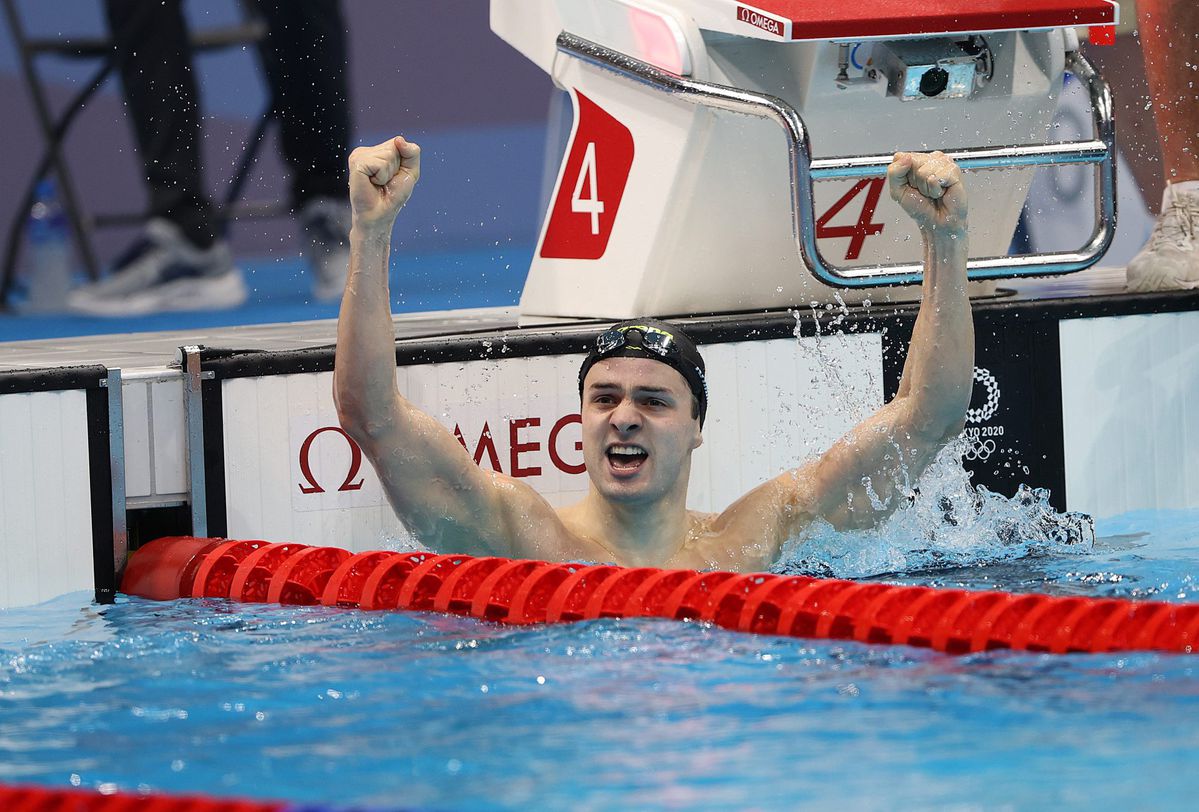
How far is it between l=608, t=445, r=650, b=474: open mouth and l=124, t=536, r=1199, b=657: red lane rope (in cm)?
20

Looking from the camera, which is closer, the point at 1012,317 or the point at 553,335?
the point at 553,335

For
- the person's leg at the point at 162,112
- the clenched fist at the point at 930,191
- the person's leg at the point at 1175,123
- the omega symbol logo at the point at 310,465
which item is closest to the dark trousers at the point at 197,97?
the person's leg at the point at 162,112

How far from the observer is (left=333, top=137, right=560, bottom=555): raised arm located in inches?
116

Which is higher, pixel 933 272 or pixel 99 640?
pixel 933 272

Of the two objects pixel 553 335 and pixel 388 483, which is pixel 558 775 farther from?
pixel 553 335

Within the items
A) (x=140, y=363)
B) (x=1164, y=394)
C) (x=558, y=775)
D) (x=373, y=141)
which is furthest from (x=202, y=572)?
(x=373, y=141)

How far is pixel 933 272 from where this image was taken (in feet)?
10.6

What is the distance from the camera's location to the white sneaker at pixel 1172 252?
4355 millimetres

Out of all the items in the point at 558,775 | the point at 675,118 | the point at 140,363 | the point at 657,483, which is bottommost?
the point at 558,775

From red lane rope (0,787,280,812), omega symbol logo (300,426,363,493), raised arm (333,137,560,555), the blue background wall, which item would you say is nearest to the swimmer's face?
raised arm (333,137,560,555)

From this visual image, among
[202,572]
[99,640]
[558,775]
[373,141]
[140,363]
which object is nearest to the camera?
[558,775]

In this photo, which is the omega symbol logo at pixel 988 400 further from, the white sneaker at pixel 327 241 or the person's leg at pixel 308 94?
the person's leg at pixel 308 94

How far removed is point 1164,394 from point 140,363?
244cm

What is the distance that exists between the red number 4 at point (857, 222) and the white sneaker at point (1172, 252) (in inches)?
27.5
